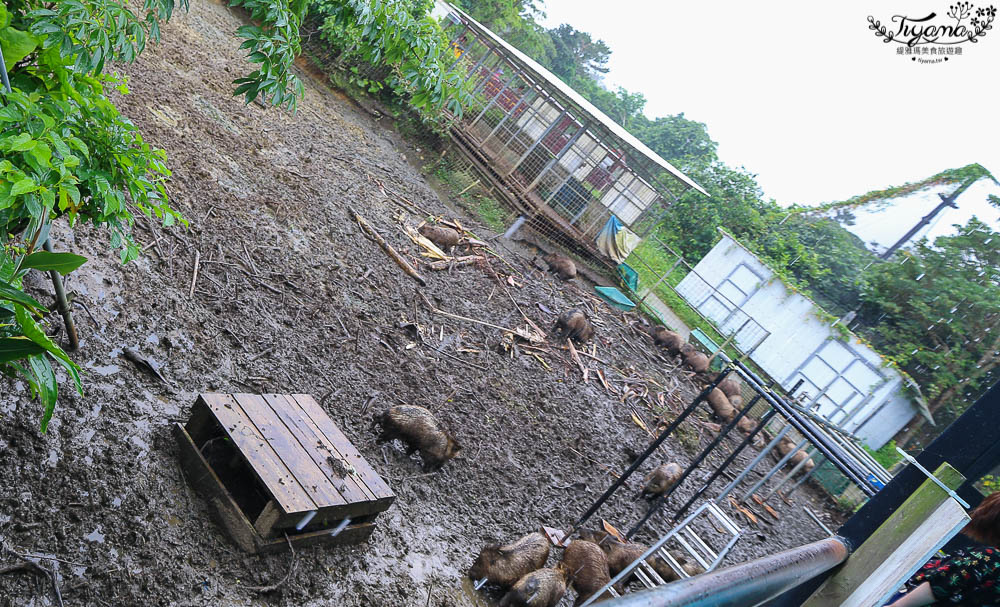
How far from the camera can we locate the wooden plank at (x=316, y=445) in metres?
3.52

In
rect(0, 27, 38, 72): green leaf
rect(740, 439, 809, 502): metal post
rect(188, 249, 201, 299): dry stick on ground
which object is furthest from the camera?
rect(740, 439, 809, 502): metal post

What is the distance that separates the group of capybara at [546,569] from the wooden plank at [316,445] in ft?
3.92

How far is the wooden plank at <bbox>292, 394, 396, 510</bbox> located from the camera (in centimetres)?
370

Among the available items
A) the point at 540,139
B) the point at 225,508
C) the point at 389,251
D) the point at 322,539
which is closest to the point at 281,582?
the point at 322,539

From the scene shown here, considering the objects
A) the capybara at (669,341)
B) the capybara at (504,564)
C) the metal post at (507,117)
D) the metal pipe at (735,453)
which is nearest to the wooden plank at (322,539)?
the capybara at (504,564)

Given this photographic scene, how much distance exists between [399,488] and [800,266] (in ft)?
62.8

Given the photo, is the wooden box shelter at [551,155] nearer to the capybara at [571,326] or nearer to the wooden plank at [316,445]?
the capybara at [571,326]

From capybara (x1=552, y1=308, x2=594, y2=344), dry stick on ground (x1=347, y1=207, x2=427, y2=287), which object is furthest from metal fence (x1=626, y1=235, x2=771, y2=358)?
dry stick on ground (x1=347, y1=207, x2=427, y2=287)

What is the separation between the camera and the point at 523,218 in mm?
13023

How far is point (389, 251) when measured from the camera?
7867 millimetres

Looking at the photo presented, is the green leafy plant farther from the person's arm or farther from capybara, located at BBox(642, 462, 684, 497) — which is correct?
capybara, located at BBox(642, 462, 684, 497)

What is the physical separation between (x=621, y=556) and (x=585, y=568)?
0.54 m

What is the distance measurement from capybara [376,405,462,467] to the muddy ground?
6.0 inches

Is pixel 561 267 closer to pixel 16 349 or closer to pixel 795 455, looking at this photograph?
pixel 795 455
